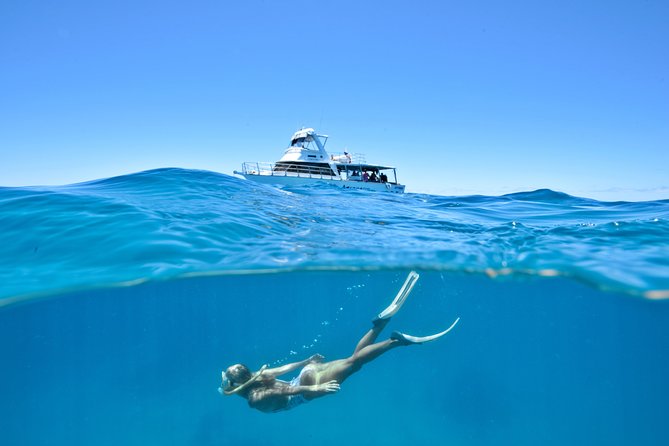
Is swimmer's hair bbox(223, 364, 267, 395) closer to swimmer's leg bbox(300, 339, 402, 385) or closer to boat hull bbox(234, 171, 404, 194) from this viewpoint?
swimmer's leg bbox(300, 339, 402, 385)

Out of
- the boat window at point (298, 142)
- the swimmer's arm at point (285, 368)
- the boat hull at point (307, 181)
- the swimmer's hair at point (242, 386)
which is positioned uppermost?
the boat window at point (298, 142)

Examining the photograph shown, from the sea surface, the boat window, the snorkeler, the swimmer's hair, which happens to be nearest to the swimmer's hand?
the snorkeler

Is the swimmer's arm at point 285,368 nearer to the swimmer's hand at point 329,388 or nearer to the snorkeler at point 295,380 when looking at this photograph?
the snorkeler at point 295,380

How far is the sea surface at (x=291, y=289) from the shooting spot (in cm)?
928

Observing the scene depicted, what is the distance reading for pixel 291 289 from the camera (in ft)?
49.3

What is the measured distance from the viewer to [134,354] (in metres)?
23.0

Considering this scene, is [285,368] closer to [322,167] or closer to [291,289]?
[291,289]

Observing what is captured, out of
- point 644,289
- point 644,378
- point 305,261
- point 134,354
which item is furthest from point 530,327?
point 134,354

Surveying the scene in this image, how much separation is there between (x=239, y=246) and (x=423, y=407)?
26.2 m

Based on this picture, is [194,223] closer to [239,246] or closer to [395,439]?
[239,246]

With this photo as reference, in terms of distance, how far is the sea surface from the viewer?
9.28 m

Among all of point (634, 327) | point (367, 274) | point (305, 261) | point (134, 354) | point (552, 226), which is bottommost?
point (134, 354)

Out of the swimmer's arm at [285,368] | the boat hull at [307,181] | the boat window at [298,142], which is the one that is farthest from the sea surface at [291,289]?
the boat window at [298,142]

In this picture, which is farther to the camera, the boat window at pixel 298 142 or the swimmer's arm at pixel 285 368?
the boat window at pixel 298 142
